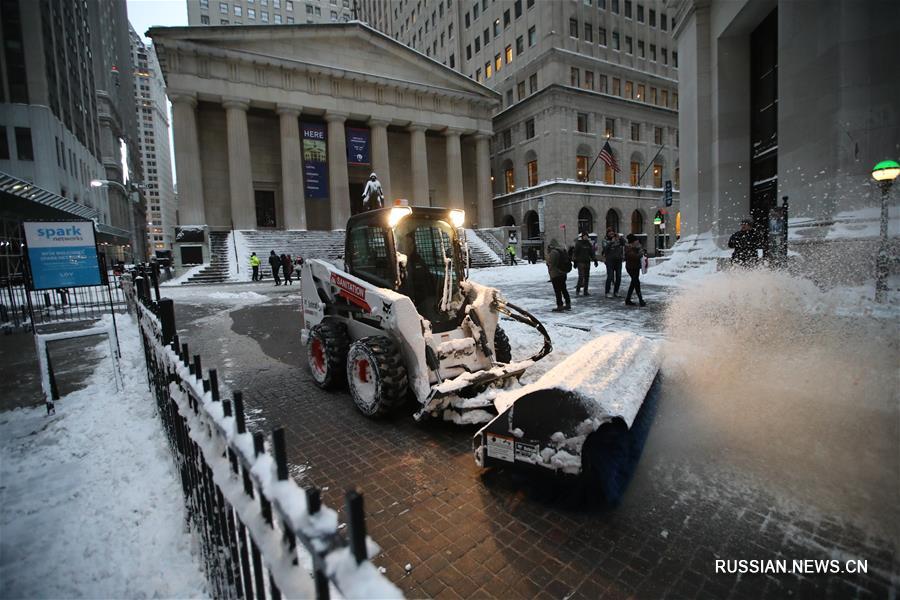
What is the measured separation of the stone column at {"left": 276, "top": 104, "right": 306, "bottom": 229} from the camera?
34938 mm

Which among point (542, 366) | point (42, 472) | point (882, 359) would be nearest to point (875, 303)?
point (882, 359)

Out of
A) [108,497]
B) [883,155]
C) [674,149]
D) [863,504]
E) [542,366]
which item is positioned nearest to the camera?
[863,504]

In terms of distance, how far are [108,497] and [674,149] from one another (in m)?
56.5

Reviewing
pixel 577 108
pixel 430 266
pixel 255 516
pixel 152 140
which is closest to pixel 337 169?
pixel 577 108

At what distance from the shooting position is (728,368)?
6.11 metres

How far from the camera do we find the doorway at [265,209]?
130 feet

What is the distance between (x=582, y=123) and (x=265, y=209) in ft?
106

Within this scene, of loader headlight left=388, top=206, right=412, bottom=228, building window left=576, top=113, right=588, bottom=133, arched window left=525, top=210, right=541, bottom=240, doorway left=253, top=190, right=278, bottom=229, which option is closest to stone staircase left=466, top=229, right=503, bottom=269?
arched window left=525, top=210, right=541, bottom=240

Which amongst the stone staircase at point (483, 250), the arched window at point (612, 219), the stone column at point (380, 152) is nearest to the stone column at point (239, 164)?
the stone column at point (380, 152)

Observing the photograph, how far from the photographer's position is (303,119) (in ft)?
124

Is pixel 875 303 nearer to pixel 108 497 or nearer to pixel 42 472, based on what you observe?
pixel 108 497

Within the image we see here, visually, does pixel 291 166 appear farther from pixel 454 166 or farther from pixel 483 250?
pixel 483 250

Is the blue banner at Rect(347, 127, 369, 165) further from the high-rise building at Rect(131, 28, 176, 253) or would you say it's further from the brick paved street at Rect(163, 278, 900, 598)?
the high-rise building at Rect(131, 28, 176, 253)

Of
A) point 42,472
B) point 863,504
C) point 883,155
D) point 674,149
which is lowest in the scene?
point 863,504
